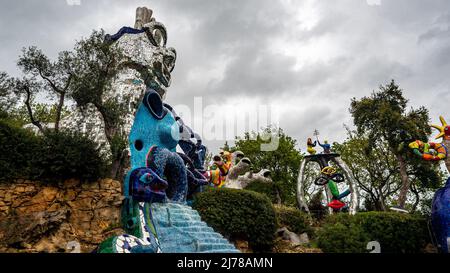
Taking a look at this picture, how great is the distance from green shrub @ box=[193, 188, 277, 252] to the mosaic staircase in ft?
11.3

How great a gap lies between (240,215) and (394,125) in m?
14.8

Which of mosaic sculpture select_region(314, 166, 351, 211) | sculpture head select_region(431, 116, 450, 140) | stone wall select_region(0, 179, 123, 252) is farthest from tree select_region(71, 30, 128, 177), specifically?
mosaic sculpture select_region(314, 166, 351, 211)

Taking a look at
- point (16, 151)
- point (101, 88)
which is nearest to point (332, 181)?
point (101, 88)

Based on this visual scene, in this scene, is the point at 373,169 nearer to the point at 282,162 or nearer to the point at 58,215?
the point at 282,162

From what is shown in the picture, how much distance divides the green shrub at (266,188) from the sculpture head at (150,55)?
1331 centimetres

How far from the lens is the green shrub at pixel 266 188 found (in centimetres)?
2533

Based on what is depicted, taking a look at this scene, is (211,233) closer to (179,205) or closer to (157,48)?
(179,205)

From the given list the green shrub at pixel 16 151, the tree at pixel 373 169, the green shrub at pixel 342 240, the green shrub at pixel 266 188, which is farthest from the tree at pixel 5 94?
the tree at pixel 373 169

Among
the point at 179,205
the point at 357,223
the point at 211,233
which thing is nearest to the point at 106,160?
the point at 179,205

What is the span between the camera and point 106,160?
973cm

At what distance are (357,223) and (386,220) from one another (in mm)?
971

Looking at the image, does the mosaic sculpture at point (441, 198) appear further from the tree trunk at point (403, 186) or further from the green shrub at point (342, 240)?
the tree trunk at point (403, 186)

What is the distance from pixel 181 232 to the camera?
686 cm

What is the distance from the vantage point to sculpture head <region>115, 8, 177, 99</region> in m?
11.4
